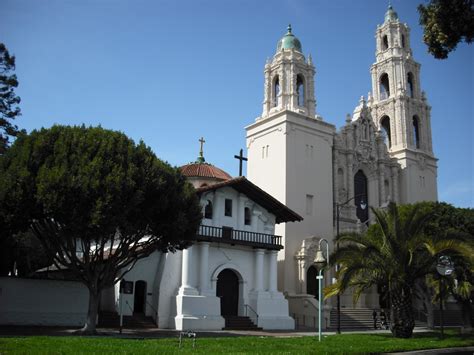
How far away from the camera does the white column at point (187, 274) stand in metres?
30.4

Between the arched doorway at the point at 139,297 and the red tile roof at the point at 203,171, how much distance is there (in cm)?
1127

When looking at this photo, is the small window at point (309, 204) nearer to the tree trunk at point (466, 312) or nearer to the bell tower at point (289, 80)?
the bell tower at point (289, 80)

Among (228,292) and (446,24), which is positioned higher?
(446,24)

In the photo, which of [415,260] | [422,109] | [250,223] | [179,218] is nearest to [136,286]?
[250,223]

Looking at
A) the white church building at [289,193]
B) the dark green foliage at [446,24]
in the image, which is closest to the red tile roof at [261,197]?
the white church building at [289,193]

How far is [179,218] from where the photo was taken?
23.3 meters

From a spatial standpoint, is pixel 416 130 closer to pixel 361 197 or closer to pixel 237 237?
pixel 361 197

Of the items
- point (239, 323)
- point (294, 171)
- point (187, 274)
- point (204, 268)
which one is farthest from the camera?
point (294, 171)

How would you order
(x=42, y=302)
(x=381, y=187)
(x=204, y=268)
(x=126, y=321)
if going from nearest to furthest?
(x=42, y=302)
(x=126, y=321)
(x=204, y=268)
(x=381, y=187)

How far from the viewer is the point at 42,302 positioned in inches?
1108

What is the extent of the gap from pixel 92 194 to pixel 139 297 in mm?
13630

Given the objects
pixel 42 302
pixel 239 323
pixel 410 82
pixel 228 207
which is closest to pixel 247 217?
pixel 228 207

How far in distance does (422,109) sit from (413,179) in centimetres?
825

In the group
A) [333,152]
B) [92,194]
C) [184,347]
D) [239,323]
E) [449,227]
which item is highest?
[333,152]
